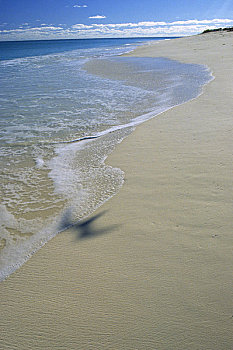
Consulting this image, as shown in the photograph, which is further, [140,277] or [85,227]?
[85,227]

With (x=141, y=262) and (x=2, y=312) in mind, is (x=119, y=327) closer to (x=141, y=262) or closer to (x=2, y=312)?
(x=141, y=262)

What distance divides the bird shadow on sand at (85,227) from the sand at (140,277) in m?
0.02

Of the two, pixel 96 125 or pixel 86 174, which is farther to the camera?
pixel 96 125

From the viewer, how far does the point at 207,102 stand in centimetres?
650

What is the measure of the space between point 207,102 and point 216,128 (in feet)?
6.64

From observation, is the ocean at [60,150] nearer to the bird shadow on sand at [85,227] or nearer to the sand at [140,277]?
the bird shadow on sand at [85,227]

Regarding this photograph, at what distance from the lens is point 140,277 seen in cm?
198

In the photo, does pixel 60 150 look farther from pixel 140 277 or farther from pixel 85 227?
pixel 140 277

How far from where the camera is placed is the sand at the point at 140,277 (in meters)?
1.61

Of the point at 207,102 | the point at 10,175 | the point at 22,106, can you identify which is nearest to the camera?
the point at 10,175

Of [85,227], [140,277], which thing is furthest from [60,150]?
[140,277]

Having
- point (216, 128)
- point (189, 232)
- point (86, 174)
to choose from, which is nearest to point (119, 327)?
point (189, 232)

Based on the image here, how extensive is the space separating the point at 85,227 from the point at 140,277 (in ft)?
2.66

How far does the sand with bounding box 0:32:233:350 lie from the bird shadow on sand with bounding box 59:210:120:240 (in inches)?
0.7
